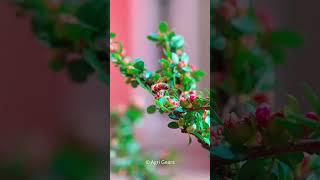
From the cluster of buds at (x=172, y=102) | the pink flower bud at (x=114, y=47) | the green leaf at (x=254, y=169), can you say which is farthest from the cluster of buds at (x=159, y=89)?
the green leaf at (x=254, y=169)

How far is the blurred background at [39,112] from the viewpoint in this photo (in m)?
0.83

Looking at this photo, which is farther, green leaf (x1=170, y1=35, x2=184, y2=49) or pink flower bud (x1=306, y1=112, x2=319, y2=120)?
green leaf (x1=170, y1=35, x2=184, y2=49)

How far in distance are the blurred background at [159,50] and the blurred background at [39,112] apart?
77 millimetres

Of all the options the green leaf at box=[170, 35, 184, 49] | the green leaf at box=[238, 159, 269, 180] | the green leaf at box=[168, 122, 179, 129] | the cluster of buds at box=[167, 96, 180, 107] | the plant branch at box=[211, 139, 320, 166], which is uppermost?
the green leaf at box=[170, 35, 184, 49]

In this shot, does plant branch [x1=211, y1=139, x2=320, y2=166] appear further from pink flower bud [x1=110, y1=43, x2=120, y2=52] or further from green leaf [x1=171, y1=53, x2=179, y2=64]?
pink flower bud [x1=110, y1=43, x2=120, y2=52]

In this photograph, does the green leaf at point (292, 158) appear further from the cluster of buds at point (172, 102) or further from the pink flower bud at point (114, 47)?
the pink flower bud at point (114, 47)

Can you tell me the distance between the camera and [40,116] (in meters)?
0.84

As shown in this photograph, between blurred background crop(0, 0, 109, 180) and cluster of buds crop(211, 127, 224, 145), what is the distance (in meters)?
0.23

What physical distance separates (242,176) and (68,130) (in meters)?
0.39

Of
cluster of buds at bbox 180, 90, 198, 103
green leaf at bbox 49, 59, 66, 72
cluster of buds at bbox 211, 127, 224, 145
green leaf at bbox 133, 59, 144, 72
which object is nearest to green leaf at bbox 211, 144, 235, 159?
cluster of buds at bbox 211, 127, 224, 145

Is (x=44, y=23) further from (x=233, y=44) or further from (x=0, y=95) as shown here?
(x=233, y=44)

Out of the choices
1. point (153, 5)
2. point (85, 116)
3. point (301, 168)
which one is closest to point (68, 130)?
point (85, 116)

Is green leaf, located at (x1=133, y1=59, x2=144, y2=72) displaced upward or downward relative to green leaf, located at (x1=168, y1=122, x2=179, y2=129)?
upward

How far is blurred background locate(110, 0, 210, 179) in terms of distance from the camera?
83 centimetres
